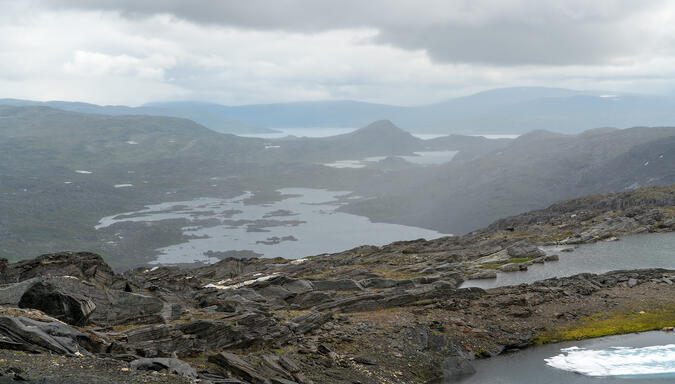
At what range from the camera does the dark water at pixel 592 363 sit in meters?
50.0

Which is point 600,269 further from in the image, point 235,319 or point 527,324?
point 235,319

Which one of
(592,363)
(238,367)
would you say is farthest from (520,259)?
(238,367)

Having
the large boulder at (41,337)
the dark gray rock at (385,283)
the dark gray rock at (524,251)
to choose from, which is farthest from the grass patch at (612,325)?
the large boulder at (41,337)

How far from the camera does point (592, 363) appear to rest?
175 ft

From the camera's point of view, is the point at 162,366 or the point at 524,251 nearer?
the point at 162,366

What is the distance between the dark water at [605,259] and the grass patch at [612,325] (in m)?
26.0

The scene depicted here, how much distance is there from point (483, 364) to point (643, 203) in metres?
151

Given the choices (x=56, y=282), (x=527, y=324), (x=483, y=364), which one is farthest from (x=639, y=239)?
(x=56, y=282)

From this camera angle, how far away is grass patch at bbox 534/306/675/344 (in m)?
60.8

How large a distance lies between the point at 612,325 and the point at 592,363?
12102 mm

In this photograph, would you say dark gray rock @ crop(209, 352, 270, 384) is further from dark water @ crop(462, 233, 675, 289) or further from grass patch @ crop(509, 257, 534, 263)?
grass patch @ crop(509, 257, 534, 263)

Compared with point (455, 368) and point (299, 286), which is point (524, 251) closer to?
point (299, 286)

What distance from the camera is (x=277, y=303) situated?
67.4 meters

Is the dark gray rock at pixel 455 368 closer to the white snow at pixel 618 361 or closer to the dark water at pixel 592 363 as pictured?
the dark water at pixel 592 363
